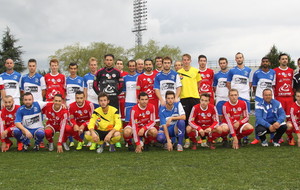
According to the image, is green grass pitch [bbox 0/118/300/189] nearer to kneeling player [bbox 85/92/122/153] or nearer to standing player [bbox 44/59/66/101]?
kneeling player [bbox 85/92/122/153]

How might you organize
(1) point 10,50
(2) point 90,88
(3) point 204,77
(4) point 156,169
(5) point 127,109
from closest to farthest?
(4) point 156,169 < (5) point 127,109 < (3) point 204,77 < (2) point 90,88 < (1) point 10,50

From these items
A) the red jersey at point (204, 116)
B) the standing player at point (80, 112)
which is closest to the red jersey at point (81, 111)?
the standing player at point (80, 112)

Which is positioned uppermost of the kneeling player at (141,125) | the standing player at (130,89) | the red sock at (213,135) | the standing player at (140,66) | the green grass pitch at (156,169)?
the standing player at (140,66)

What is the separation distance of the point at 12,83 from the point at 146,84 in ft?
10.7

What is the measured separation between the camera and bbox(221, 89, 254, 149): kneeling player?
6.26 meters

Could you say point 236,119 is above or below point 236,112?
Answer: below

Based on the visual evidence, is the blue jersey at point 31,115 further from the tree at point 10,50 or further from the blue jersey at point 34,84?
the tree at point 10,50

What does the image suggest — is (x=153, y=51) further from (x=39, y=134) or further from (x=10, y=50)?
(x=39, y=134)

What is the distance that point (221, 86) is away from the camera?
26.4 ft

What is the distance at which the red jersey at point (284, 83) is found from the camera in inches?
293

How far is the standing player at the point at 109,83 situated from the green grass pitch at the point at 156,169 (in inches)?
57.2

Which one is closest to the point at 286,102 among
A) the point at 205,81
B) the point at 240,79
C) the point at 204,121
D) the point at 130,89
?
the point at 240,79

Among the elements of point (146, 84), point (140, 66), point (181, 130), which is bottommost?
point (181, 130)

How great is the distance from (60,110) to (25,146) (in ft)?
3.33
